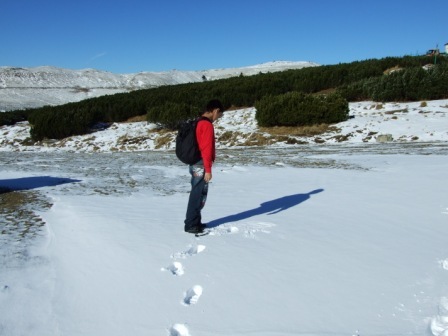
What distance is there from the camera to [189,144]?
154 inches

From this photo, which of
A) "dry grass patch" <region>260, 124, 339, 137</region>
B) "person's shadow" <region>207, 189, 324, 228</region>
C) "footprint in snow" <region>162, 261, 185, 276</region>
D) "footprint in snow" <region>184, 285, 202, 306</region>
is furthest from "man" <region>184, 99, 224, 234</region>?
"dry grass patch" <region>260, 124, 339, 137</region>

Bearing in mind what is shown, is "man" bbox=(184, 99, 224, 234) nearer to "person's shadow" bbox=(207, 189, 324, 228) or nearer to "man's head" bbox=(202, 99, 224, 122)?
"man's head" bbox=(202, 99, 224, 122)

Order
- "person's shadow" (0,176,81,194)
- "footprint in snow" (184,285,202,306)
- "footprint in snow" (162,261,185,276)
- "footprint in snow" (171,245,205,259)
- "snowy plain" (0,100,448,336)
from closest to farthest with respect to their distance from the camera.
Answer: "snowy plain" (0,100,448,336) → "footprint in snow" (184,285,202,306) → "footprint in snow" (162,261,185,276) → "footprint in snow" (171,245,205,259) → "person's shadow" (0,176,81,194)

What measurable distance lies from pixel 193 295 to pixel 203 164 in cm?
161

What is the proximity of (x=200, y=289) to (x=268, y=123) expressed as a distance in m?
18.8

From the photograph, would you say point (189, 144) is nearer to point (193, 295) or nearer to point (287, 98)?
point (193, 295)

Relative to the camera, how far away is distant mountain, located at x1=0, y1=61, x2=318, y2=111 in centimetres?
5194

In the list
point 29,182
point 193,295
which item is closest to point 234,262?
point 193,295

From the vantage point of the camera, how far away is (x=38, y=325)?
235 centimetres

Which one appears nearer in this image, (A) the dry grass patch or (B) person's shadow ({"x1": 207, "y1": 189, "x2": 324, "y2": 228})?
(B) person's shadow ({"x1": 207, "y1": 189, "x2": 324, "y2": 228})

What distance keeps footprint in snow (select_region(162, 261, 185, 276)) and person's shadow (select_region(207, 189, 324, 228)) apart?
1.27 meters

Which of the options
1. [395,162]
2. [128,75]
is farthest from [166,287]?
[128,75]

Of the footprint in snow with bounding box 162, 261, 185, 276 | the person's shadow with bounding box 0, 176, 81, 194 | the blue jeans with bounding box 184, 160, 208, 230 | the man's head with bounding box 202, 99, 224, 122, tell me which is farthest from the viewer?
the person's shadow with bounding box 0, 176, 81, 194

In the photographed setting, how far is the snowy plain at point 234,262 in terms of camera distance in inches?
96.0
